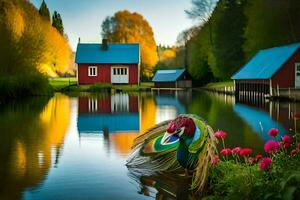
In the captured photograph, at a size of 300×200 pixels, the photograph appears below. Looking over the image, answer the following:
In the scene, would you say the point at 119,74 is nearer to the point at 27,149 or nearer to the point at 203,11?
the point at 203,11

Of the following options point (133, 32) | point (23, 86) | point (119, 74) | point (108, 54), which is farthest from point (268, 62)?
point (133, 32)

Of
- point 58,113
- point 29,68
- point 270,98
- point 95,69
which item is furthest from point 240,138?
point 95,69

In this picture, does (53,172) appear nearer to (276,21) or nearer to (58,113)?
(58,113)

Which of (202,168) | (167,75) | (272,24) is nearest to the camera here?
(202,168)

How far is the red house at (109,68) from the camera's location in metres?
57.2

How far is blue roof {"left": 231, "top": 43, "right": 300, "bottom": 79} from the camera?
3322 cm

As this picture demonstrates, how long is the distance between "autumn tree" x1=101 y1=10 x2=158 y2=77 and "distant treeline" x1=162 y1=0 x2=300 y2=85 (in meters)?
5.96

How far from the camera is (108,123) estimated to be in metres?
18.3

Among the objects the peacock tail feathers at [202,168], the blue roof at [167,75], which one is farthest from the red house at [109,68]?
the peacock tail feathers at [202,168]

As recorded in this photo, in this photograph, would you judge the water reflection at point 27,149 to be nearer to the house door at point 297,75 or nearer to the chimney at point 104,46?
the house door at point 297,75

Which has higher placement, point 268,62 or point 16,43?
point 16,43

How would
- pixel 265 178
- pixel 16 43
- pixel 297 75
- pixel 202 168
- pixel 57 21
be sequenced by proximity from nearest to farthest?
pixel 265 178
pixel 202 168
pixel 297 75
pixel 16 43
pixel 57 21

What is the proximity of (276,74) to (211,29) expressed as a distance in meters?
28.7

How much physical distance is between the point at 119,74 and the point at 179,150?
5036 cm
